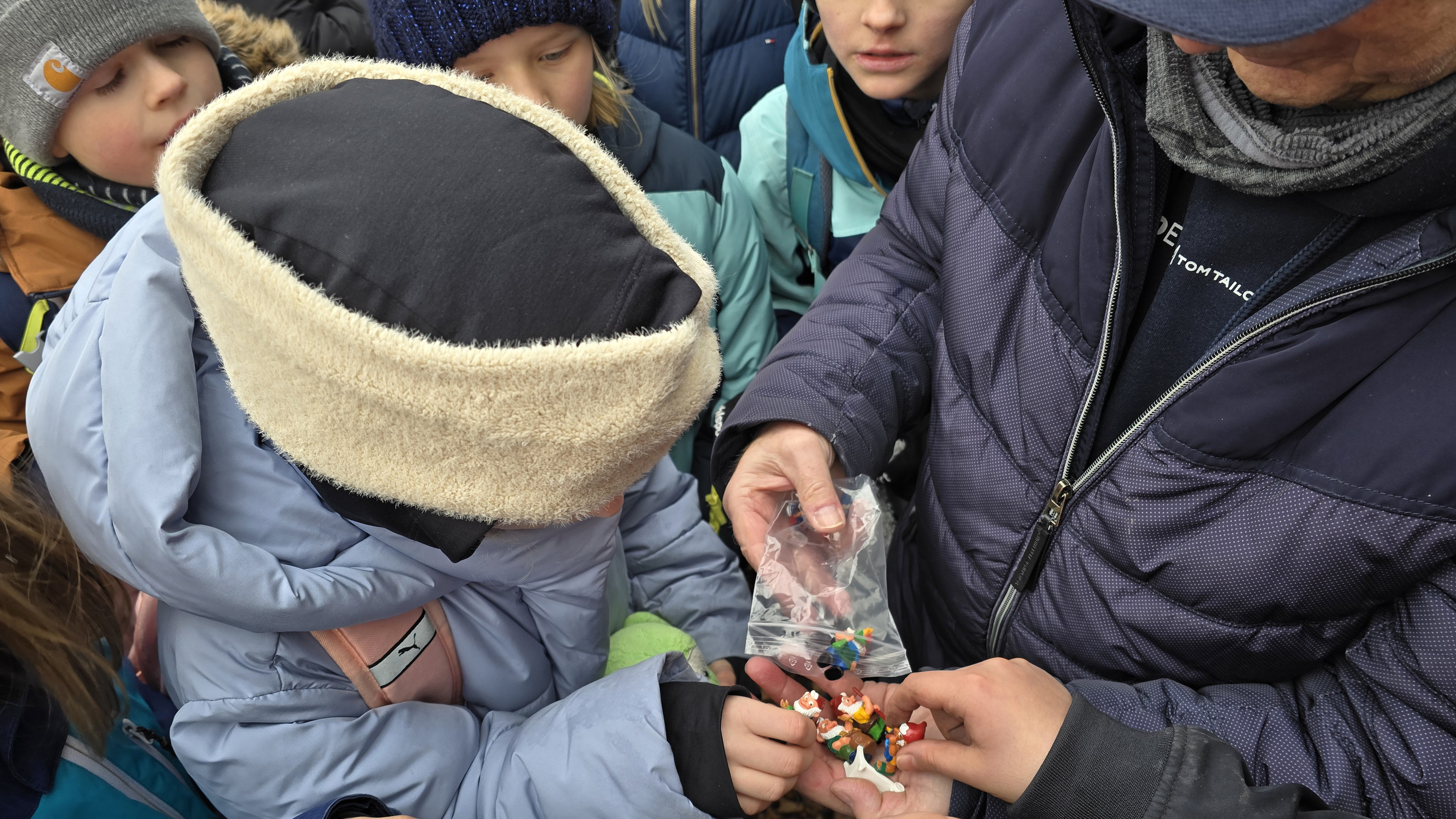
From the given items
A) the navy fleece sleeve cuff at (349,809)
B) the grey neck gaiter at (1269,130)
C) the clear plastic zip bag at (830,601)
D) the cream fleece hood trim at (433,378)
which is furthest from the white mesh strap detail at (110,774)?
→ the grey neck gaiter at (1269,130)

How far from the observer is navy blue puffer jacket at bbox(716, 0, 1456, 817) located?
3.22 ft

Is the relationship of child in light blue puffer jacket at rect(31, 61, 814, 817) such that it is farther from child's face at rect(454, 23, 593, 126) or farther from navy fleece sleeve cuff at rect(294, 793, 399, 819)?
child's face at rect(454, 23, 593, 126)

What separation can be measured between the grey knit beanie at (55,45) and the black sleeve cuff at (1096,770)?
2157 millimetres

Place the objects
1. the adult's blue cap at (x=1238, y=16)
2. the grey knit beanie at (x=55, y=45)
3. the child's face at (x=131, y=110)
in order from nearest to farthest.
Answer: the adult's blue cap at (x=1238, y=16)
the grey knit beanie at (x=55, y=45)
the child's face at (x=131, y=110)

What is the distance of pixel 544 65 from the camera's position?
214 cm

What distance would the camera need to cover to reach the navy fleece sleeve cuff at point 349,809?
1.17m

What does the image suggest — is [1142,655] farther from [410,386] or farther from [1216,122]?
[410,386]

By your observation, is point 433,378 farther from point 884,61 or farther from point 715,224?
point 715,224

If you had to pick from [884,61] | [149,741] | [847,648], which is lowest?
[149,741]

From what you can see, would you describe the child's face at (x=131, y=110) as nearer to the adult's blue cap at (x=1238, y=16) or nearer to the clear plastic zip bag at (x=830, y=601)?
the clear plastic zip bag at (x=830, y=601)

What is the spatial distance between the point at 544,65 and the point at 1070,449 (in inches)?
61.4

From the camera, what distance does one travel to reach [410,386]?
3.15ft

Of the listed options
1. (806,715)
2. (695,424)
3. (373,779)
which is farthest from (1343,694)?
(695,424)

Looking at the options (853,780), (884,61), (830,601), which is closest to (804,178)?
(884,61)
